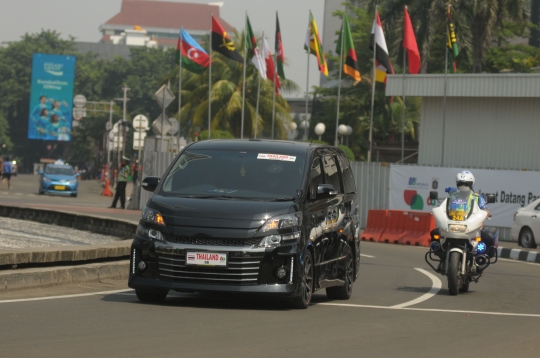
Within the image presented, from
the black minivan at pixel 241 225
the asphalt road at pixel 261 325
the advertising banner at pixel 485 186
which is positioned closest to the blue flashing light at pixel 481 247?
the asphalt road at pixel 261 325

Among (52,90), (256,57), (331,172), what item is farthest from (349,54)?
(52,90)

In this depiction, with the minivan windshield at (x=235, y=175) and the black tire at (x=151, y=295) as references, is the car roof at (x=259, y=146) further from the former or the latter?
the black tire at (x=151, y=295)

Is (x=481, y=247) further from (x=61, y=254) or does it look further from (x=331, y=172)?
(x=61, y=254)

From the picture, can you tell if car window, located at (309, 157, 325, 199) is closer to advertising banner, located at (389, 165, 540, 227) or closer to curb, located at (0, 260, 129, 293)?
curb, located at (0, 260, 129, 293)

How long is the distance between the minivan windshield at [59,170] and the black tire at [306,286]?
43.0 metres

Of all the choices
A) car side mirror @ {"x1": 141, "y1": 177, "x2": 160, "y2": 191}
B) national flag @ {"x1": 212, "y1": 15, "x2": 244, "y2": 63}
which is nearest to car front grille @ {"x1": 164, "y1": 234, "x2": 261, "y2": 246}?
car side mirror @ {"x1": 141, "y1": 177, "x2": 160, "y2": 191}

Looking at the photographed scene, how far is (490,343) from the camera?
8.71m

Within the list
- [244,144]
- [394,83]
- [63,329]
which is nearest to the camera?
[63,329]

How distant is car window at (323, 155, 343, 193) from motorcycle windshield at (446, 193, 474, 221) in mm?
2118

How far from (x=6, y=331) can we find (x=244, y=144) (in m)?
4.02

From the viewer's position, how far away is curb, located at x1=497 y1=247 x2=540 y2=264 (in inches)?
930

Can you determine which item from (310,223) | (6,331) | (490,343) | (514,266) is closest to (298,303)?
(310,223)

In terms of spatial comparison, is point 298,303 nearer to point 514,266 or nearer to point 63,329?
point 63,329

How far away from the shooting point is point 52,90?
9656cm
